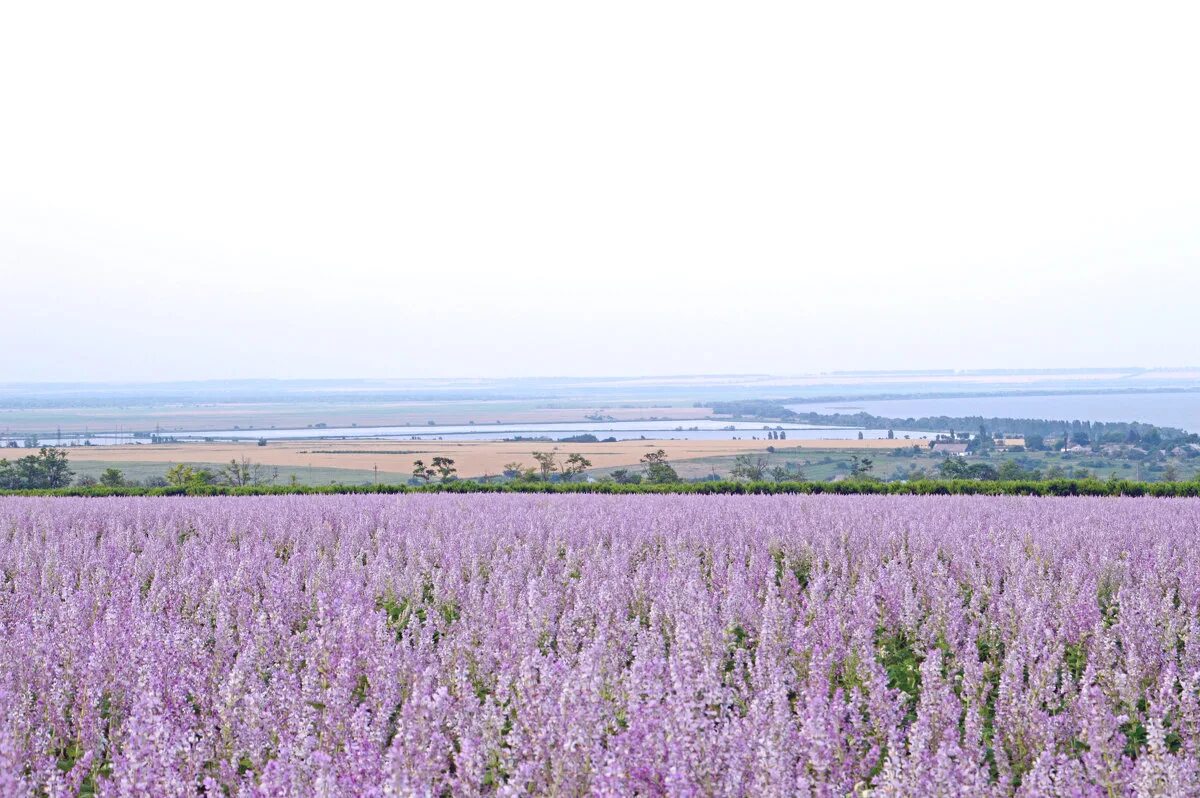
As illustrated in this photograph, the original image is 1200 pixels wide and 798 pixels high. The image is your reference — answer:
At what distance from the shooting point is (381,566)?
27.5 feet

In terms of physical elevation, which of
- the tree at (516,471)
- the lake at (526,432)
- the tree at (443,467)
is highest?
the tree at (443,467)

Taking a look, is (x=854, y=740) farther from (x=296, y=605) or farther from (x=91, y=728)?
(x=296, y=605)

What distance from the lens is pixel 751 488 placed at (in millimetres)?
19406

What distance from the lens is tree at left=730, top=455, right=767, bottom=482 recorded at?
2295cm

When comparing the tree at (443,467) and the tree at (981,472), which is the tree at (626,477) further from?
the tree at (981,472)

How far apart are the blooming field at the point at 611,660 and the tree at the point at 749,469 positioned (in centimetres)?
1083

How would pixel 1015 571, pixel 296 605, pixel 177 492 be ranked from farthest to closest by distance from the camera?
1. pixel 177 492
2. pixel 1015 571
3. pixel 296 605

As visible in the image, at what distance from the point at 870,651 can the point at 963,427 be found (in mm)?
45367

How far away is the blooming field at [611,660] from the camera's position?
3363 mm

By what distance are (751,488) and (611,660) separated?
1463cm

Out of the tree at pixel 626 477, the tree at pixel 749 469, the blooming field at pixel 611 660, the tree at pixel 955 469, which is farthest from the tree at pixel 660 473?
the blooming field at pixel 611 660

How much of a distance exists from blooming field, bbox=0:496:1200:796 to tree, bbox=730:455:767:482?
10825mm

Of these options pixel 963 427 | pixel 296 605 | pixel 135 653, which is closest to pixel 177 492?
pixel 296 605

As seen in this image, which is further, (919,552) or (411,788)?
(919,552)
